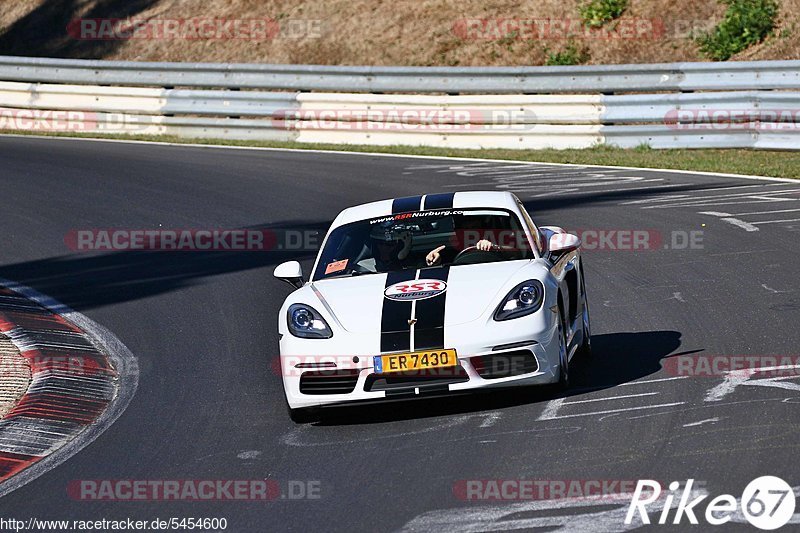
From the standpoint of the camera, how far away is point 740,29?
2419 centimetres

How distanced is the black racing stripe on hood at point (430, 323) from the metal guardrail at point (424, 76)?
12941mm

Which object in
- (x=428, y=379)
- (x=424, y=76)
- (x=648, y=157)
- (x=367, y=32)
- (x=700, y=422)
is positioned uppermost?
(x=367, y=32)

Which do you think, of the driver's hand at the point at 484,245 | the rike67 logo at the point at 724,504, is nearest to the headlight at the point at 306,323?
the driver's hand at the point at 484,245

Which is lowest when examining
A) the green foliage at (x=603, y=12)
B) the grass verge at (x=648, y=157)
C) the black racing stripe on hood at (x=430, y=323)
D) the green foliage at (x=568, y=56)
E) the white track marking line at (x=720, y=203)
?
the black racing stripe on hood at (x=430, y=323)

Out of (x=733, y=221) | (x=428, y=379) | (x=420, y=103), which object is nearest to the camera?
(x=428, y=379)

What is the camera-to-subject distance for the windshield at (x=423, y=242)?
8555 millimetres

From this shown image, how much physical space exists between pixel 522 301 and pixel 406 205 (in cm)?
164

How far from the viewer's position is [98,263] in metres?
13.7

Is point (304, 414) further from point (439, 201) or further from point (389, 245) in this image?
point (439, 201)

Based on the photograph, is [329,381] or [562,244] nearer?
[329,381]

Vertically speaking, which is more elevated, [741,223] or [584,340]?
[741,223]

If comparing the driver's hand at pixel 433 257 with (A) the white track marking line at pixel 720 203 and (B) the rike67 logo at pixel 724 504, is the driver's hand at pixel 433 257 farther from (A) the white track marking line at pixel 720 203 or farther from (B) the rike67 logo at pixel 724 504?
(A) the white track marking line at pixel 720 203

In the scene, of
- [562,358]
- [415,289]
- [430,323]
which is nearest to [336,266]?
[415,289]

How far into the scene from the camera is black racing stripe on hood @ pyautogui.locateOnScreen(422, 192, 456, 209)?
8984 millimetres
